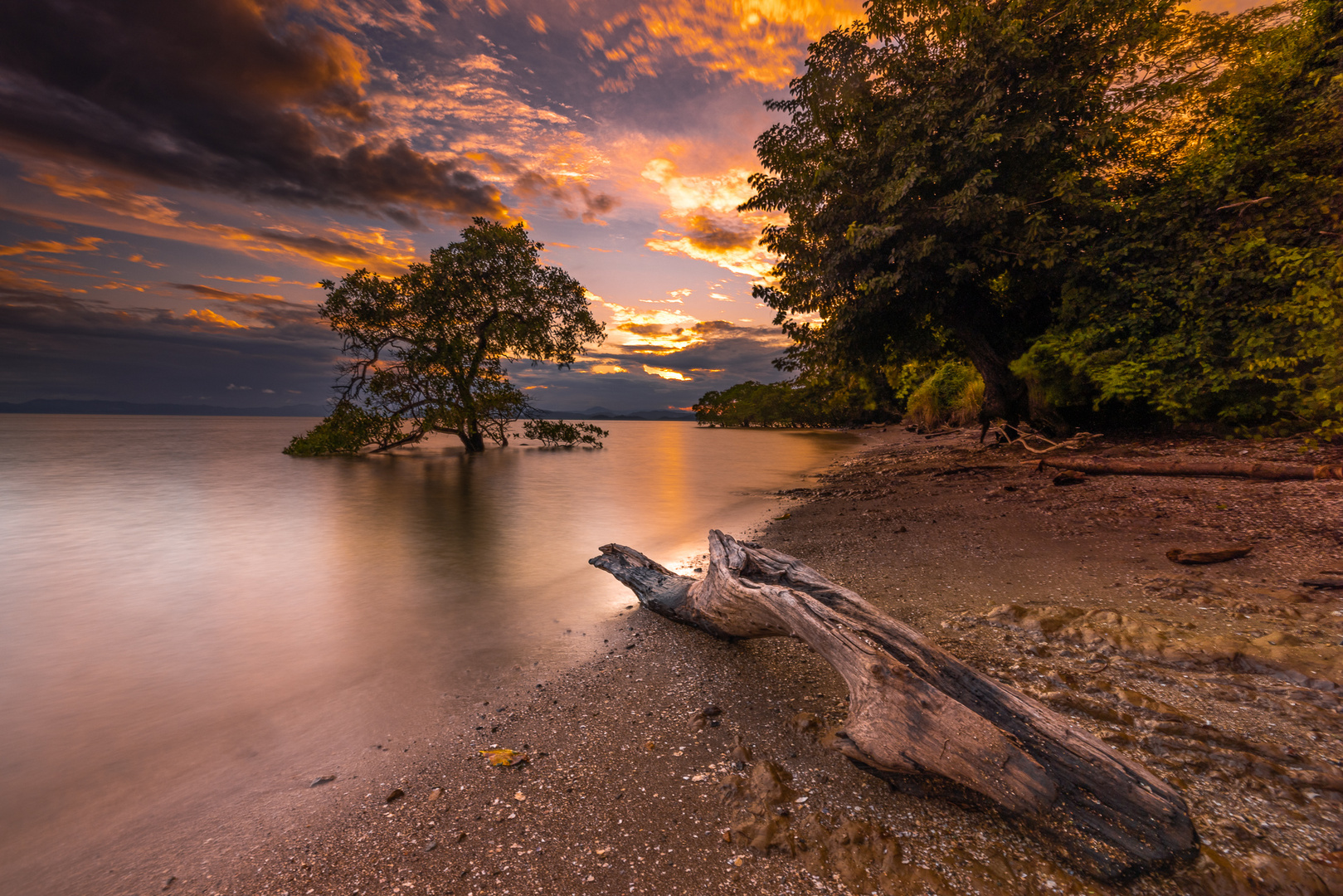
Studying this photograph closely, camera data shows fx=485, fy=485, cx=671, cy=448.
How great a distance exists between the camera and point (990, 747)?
Result: 186 centimetres

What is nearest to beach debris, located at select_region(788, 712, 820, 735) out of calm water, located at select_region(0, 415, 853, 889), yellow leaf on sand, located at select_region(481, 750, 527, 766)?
yellow leaf on sand, located at select_region(481, 750, 527, 766)

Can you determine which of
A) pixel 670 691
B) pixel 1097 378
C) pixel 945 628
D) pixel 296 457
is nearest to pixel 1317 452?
pixel 1097 378

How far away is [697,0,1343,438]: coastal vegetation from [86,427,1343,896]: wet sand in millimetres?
5507

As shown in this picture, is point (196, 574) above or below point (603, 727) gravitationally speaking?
below

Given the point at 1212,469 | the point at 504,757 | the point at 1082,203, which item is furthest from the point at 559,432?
the point at 504,757

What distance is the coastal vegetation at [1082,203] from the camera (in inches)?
308

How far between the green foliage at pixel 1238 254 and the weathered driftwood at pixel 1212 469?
1.76 ft

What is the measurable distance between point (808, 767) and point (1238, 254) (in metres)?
11.4

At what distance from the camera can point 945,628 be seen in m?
3.46

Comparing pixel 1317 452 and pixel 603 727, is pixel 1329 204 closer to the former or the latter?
pixel 1317 452

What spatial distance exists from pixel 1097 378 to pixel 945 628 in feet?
30.7

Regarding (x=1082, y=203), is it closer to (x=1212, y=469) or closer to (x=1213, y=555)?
(x=1212, y=469)

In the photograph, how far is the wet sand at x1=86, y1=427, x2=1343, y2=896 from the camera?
5.55 ft

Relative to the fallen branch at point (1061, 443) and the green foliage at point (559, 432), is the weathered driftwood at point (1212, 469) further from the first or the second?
the green foliage at point (559, 432)
